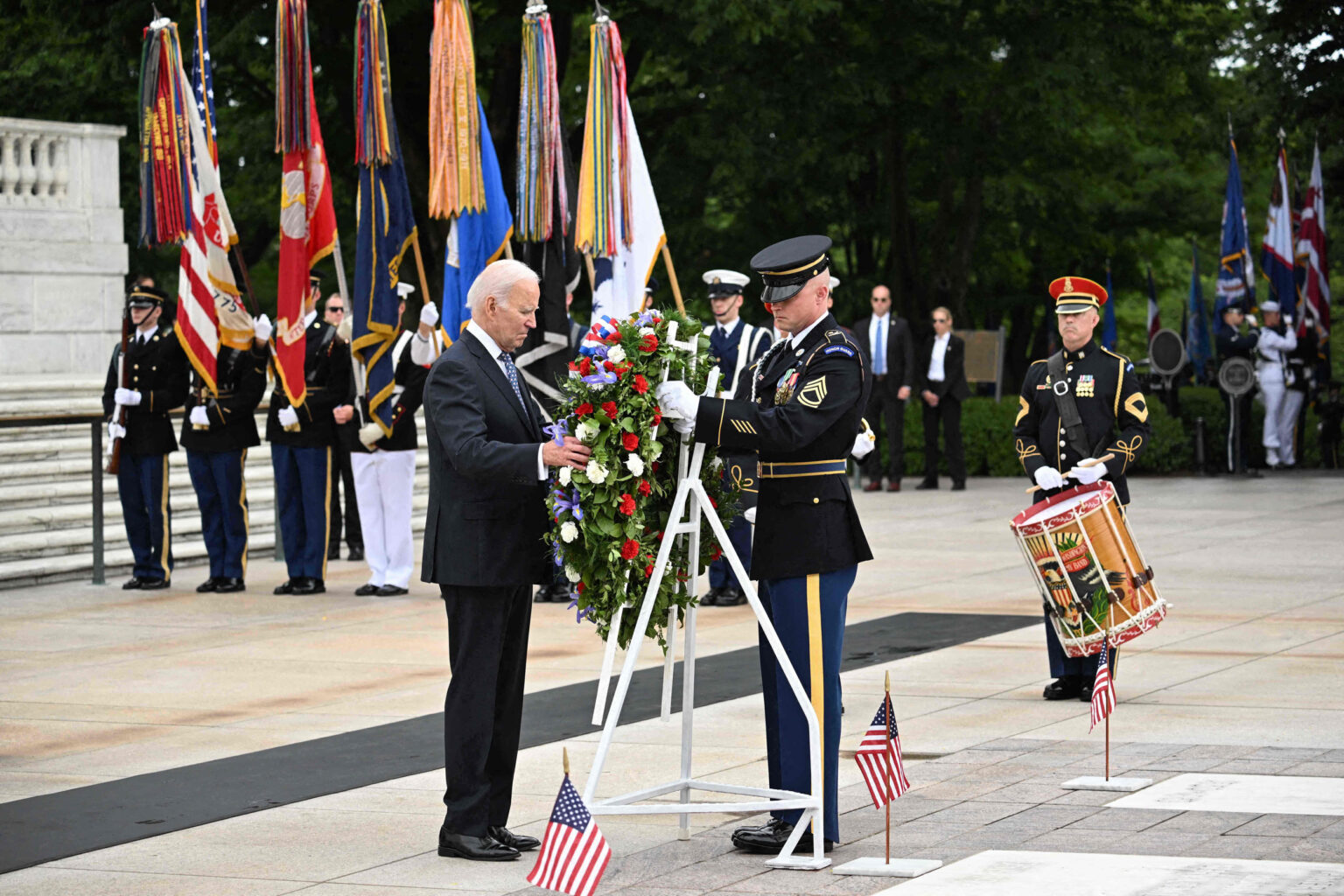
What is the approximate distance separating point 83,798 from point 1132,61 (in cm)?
2319

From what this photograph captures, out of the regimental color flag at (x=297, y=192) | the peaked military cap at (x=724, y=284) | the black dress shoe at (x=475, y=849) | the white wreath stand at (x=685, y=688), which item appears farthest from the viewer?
the regimental color flag at (x=297, y=192)

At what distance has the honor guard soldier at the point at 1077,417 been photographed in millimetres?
9250

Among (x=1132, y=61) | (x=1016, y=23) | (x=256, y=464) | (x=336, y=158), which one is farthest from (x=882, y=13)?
(x=256, y=464)

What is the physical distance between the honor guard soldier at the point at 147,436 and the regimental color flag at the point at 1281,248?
16517 mm

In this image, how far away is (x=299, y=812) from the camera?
7.06m

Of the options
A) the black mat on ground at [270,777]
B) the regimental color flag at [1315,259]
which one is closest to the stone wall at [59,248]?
the black mat on ground at [270,777]

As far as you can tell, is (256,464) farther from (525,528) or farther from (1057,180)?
(1057,180)

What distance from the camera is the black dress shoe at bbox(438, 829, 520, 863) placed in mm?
6293

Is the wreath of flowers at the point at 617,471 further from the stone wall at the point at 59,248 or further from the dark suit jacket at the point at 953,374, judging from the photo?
the stone wall at the point at 59,248

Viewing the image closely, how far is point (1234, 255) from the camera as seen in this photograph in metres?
25.7

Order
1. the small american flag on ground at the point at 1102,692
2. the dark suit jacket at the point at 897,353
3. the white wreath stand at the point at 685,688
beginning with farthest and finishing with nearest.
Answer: the dark suit jacket at the point at 897,353, the small american flag on ground at the point at 1102,692, the white wreath stand at the point at 685,688

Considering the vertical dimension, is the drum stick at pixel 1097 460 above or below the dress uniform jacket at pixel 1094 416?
below

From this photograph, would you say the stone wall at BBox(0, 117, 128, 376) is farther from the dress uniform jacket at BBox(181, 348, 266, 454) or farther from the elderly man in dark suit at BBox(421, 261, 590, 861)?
the elderly man in dark suit at BBox(421, 261, 590, 861)

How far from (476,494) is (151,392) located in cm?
882
